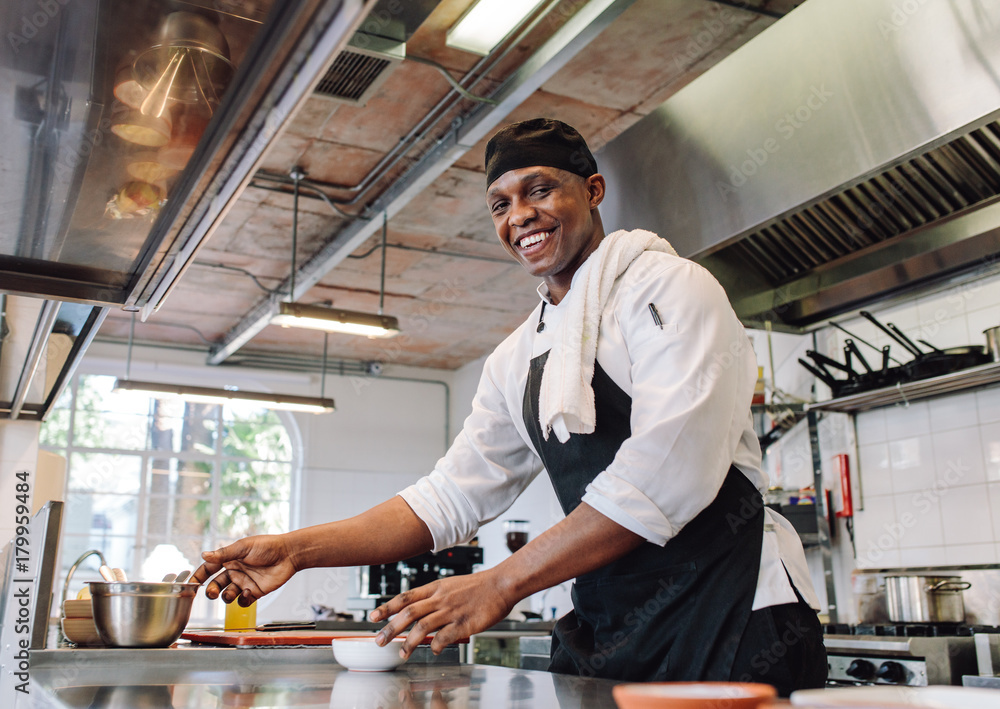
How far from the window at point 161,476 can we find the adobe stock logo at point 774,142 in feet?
21.1

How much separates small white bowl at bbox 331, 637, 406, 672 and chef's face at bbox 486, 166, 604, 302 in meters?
0.67

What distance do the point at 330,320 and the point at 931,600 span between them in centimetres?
305

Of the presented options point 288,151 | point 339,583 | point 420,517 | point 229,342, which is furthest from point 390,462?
point 420,517

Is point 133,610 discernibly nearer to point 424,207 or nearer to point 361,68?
point 361,68

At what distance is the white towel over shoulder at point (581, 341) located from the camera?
4.59 ft

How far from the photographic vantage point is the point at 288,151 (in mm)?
4820

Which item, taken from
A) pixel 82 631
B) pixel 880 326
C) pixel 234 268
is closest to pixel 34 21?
pixel 82 631

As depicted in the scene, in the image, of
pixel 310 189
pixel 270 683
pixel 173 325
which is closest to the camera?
pixel 270 683

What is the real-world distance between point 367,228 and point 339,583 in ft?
15.2

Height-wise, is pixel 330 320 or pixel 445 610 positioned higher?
pixel 330 320

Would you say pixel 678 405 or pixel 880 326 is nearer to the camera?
pixel 678 405

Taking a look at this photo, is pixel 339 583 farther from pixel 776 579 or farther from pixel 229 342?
pixel 776 579

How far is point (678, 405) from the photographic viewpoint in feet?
4.08

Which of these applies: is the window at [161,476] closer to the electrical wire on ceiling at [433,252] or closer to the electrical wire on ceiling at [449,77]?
the electrical wire on ceiling at [433,252]
